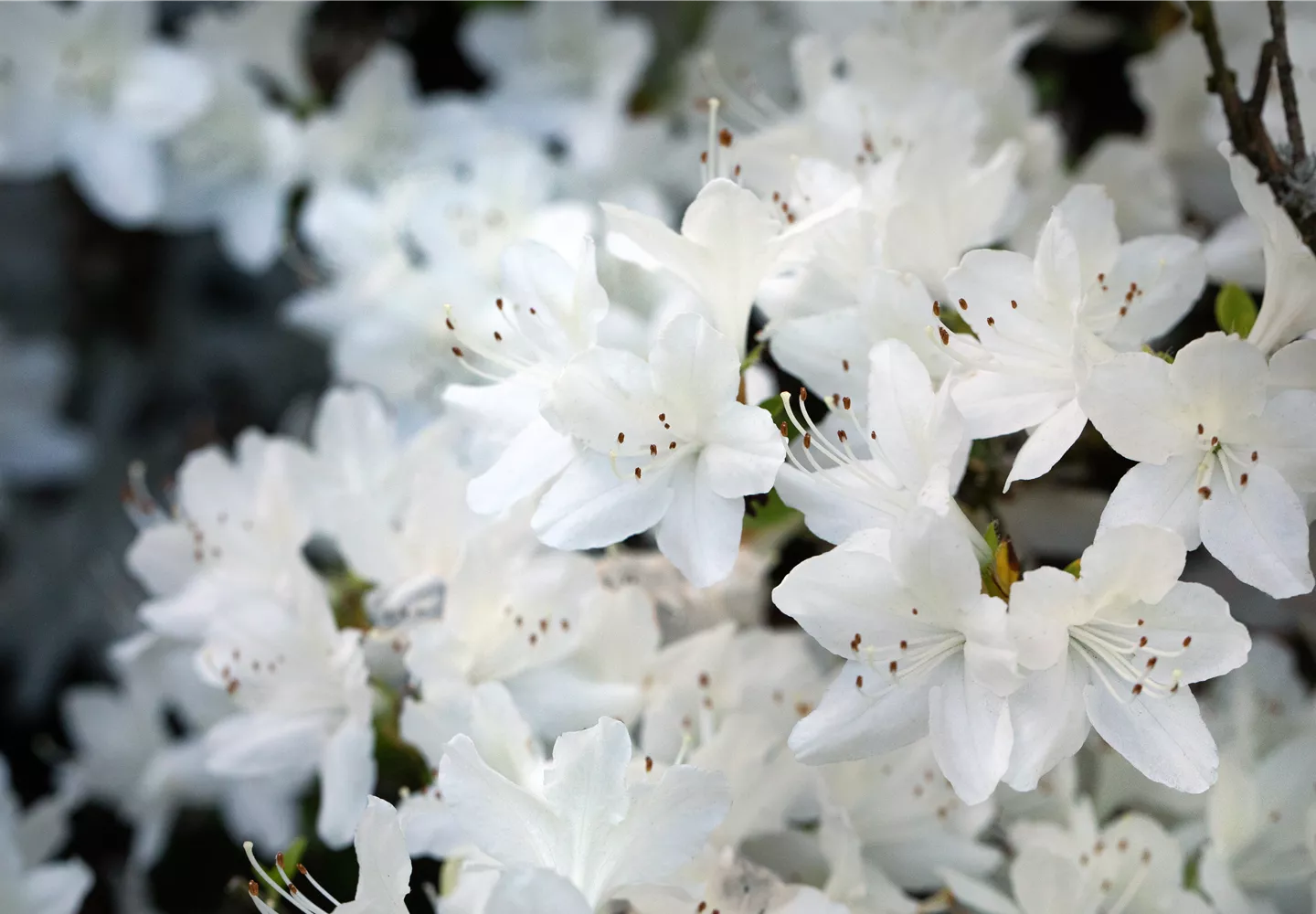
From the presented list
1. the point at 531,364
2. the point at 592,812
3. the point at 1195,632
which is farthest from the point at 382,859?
the point at 1195,632

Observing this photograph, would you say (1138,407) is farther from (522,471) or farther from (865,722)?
(522,471)

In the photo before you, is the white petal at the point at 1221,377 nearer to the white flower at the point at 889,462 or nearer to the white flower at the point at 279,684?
the white flower at the point at 889,462

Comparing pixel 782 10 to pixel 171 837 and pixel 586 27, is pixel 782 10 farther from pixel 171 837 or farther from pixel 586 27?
pixel 171 837

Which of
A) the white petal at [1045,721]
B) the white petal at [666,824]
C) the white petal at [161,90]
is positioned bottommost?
the white petal at [666,824]

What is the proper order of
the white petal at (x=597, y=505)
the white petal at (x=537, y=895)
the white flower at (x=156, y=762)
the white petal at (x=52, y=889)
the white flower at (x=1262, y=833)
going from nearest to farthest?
the white petal at (x=537, y=895) < the white petal at (x=597, y=505) < the white flower at (x=1262, y=833) < the white petal at (x=52, y=889) < the white flower at (x=156, y=762)

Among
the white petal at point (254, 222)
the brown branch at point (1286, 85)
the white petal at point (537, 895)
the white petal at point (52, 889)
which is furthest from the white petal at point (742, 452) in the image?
the white petal at point (254, 222)

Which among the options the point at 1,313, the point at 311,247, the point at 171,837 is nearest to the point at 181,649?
the point at 171,837

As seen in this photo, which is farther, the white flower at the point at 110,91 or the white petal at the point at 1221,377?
the white flower at the point at 110,91
